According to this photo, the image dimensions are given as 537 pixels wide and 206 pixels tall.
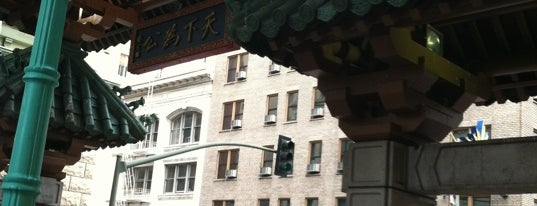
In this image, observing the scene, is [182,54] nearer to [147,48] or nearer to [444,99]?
[147,48]

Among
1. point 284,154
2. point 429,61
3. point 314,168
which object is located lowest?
point 429,61

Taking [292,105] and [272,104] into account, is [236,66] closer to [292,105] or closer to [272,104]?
[272,104]

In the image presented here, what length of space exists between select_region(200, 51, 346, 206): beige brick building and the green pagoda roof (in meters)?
26.8

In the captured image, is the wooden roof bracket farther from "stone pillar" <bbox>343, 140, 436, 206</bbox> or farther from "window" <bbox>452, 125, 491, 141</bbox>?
"window" <bbox>452, 125, 491, 141</bbox>

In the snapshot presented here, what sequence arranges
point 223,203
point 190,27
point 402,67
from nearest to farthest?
1. point 402,67
2. point 190,27
3. point 223,203

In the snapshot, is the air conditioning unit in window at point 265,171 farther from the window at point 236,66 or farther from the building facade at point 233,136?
the window at point 236,66

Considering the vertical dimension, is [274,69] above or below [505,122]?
above

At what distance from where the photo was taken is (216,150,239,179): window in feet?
128

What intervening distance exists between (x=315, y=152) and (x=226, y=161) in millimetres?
5747

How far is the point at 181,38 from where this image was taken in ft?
22.6

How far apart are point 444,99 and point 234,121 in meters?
34.2

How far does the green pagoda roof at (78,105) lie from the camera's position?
7.03 metres

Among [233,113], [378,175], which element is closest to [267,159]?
[233,113]

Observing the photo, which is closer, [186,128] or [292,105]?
[292,105]
